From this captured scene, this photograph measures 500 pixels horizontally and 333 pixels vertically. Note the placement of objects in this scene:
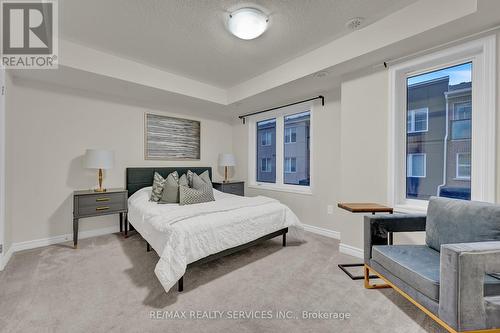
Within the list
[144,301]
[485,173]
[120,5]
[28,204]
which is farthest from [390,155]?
[28,204]

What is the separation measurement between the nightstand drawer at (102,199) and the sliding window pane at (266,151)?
2645 mm

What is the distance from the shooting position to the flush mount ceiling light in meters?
2.06

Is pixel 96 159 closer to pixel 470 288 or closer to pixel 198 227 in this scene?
pixel 198 227

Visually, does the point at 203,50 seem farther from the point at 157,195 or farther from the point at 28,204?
the point at 28,204

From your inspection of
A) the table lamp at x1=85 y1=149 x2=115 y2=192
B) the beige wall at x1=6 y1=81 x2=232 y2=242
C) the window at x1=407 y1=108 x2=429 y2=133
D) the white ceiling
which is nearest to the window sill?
the window at x1=407 y1=108 x2=429 y2=133

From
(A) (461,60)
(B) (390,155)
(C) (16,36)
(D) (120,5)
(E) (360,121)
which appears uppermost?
(D) (120,5)

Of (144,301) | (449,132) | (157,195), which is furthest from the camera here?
(157,195)

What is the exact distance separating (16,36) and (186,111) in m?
2.52

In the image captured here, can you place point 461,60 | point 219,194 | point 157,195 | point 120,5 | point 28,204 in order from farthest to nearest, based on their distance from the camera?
point 219,194, point 157,195, point 28,204, point 461,60, point 120,5

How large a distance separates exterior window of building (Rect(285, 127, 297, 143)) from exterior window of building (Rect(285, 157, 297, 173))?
344mm

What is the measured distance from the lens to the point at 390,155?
254 centimetres

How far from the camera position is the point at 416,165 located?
8.38 ft

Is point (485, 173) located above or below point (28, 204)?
above

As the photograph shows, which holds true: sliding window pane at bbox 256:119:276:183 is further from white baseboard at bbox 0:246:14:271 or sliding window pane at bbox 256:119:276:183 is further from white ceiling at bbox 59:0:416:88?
white baseboard at bbox 0:246:14:271
